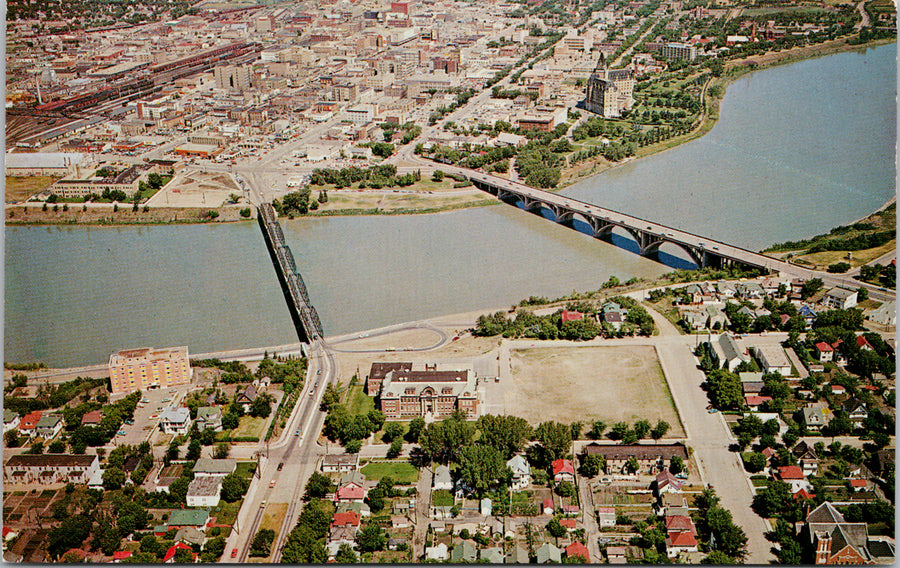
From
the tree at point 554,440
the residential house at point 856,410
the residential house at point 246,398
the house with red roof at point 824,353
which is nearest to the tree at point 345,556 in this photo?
the tree at point 554,440

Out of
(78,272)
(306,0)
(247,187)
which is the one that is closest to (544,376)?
(78,272)

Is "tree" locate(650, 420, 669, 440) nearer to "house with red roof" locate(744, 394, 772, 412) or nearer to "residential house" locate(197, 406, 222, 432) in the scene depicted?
"house with red roof" locate(744, 394, 772, 412)

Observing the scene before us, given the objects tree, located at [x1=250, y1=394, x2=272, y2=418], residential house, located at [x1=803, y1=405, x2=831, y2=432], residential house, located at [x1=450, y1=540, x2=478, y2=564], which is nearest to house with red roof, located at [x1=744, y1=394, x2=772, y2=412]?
residential house, located at [x1=803, y1=405, x2=831, y2=432]

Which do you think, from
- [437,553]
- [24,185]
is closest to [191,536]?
[437,553]

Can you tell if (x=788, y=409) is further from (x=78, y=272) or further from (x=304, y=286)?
(x=78, y=272)

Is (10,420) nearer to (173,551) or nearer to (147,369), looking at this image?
(147,369)

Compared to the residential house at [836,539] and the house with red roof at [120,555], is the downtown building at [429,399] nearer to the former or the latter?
the house with red roof at [120,555]
